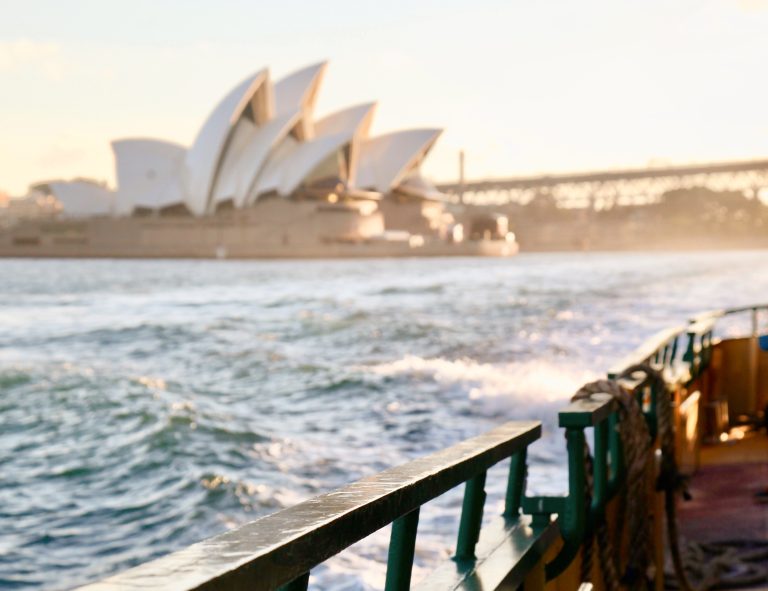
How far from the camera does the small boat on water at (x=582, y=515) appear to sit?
104 cm

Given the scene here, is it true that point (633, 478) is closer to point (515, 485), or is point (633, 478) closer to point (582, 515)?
point (582, 515)

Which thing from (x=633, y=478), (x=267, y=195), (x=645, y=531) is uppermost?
(x=267, y=195)

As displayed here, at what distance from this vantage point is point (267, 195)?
268 feet

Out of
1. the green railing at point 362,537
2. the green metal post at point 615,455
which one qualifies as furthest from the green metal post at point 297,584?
the green metal post at point 615,455

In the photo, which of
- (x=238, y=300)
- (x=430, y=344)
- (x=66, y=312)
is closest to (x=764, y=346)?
(x=430, y=344)

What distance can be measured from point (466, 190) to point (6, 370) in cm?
11447

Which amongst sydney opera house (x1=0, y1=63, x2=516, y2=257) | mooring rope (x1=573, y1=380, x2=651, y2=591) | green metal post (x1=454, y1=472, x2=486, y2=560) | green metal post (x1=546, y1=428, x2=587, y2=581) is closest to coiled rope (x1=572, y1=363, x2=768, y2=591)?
mooring rope (x1=573, y1=380, x2=651, y2=591)

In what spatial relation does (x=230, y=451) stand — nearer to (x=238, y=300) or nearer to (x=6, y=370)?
(x=6, y=370)

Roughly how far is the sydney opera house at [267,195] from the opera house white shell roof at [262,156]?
3.5 inches

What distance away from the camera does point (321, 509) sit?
119cm

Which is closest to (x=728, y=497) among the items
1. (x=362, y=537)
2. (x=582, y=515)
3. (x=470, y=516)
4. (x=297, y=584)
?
(x=582, y=515)

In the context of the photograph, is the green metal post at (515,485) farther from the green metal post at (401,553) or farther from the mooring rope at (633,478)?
the green metal post at (401,553)

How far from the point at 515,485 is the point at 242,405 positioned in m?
10.0

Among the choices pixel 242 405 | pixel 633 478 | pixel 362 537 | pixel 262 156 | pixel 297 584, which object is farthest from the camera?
pixel 262 156
